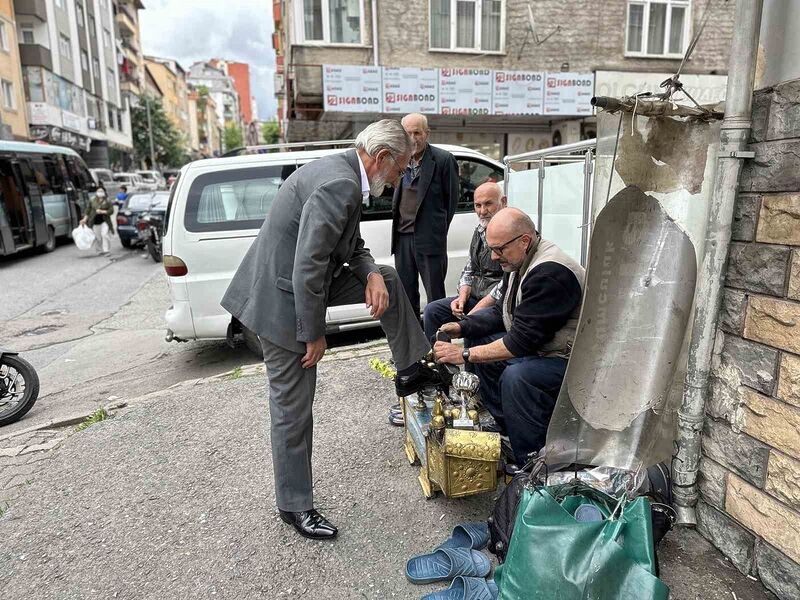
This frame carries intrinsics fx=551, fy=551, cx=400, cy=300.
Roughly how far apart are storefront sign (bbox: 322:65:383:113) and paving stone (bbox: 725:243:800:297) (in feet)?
36.3

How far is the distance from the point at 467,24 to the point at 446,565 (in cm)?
1392

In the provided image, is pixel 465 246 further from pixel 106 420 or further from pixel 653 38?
pixel 653 38

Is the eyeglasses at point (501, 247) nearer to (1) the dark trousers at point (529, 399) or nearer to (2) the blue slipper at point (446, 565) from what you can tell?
(1) the dark trousers at point (529, 399)

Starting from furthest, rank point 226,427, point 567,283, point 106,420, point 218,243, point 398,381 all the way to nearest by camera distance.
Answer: point 218,243 < point 106,420 < point 226,427 < point 398,381 < point 567,283

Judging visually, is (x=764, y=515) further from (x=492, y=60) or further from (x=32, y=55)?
(x=32, y=55)

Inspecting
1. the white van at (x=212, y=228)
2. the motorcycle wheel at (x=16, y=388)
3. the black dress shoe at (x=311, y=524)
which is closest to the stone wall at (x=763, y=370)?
the black dress shoe at (x=311, y=524)

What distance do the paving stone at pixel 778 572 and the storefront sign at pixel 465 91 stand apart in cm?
1190

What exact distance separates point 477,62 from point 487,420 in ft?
42.2

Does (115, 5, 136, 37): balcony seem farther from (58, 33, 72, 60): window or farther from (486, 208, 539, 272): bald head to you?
(486, 208, 539, 272): bald head

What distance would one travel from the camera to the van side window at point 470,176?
578 centimetres

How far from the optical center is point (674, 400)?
241 cm

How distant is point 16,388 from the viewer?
4605mm

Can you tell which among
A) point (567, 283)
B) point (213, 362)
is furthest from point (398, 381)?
point (213, 362)

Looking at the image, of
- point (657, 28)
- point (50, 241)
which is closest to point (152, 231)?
point (50, 241)
